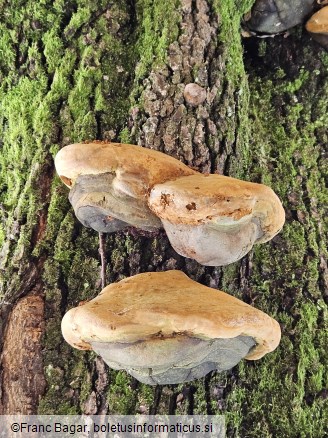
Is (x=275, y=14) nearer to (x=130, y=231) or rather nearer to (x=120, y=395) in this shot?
(x=130, y=231)

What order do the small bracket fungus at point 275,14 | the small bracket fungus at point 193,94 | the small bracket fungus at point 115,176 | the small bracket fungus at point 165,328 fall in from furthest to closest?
the small bracket fungus at point 275,14 < the small bracket fungus at point 193,94 < the small bracket fungus at point 115,176 < the small bracket fungus at point 165,328

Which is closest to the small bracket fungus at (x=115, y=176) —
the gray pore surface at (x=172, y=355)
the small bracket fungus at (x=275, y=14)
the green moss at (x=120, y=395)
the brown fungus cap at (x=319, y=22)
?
the gray pore surface at (x=172, y=355)

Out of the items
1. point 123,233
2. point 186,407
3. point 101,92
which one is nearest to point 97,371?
point 186,407

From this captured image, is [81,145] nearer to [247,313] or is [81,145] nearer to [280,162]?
[247,313]

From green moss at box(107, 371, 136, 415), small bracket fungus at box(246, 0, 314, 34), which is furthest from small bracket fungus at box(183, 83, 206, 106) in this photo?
green moss at box(107, 371, 136, 415)

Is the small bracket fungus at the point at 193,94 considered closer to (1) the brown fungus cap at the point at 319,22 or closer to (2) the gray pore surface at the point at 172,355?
(1) the brown fungus cap at the point at 319,22
